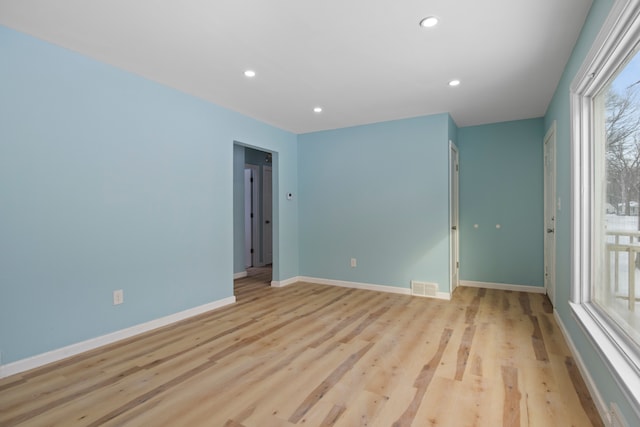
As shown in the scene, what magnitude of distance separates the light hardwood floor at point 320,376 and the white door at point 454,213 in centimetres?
119

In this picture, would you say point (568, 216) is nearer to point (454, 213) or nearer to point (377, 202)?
point (454, 213)

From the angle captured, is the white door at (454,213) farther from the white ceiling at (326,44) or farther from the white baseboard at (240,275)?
the white baseboard at (240,275)

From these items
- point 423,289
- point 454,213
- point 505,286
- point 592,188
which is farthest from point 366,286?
point 592,188

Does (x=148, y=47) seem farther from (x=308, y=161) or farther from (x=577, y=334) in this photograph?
(x=577, y=334)

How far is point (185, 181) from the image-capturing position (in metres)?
3.53

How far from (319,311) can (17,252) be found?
273 centimetres

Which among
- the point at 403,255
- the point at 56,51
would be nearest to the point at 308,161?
the point at 403,255

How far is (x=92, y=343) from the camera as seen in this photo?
2723mm

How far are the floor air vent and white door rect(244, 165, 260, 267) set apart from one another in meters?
3.66

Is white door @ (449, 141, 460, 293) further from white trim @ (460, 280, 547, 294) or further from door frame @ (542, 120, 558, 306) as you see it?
door frame @ (542, 120, 558, 306)

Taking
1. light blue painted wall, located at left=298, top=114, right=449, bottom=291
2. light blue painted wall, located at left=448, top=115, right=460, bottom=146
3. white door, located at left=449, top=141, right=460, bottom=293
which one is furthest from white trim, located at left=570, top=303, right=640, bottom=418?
light blue painted wall, located at left=448, top=115, right=460, bottom=146

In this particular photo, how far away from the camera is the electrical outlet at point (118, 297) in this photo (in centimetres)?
288

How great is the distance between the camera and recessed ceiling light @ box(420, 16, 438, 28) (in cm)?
219

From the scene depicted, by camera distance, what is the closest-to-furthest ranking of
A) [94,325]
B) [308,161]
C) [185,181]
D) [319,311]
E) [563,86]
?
1. [94,325]
2. [563,86]
3. [185,181]
4. [319,311]
5. [308,161]
